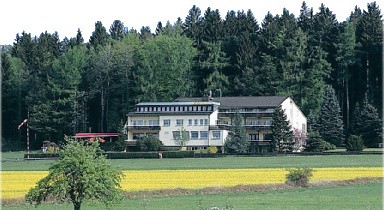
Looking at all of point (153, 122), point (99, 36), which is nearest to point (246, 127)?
point (153, 122)

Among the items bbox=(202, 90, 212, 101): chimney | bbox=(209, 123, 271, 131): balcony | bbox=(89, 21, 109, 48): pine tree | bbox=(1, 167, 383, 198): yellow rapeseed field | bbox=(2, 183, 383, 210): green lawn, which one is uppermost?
bbox=(89, 21, 109, 48): pine tree

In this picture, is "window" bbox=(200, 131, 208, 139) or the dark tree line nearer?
"window" bbox=(200, 131, 208, 139)

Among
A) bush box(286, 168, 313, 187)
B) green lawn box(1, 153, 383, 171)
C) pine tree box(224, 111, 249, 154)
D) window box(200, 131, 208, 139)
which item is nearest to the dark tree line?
window box(200, 131, 208, 139)

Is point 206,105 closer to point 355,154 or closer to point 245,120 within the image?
point 245,120

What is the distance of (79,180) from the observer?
33.7 m

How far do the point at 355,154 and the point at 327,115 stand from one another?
723 inches

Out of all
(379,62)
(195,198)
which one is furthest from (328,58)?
(195,198)

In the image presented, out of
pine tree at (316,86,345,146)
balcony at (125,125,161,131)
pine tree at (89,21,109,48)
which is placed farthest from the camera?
pine tree at (89,21,109,48)

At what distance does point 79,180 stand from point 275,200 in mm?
10519

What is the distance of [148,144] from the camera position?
9888 cm

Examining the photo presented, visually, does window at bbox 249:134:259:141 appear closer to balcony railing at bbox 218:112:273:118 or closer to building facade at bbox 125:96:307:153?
building facade at bbox 125:96:307:153

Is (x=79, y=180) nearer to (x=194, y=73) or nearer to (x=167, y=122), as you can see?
(x=167, y=122)

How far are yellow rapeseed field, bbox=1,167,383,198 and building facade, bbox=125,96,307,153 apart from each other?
122 ft

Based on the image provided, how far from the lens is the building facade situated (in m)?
102
